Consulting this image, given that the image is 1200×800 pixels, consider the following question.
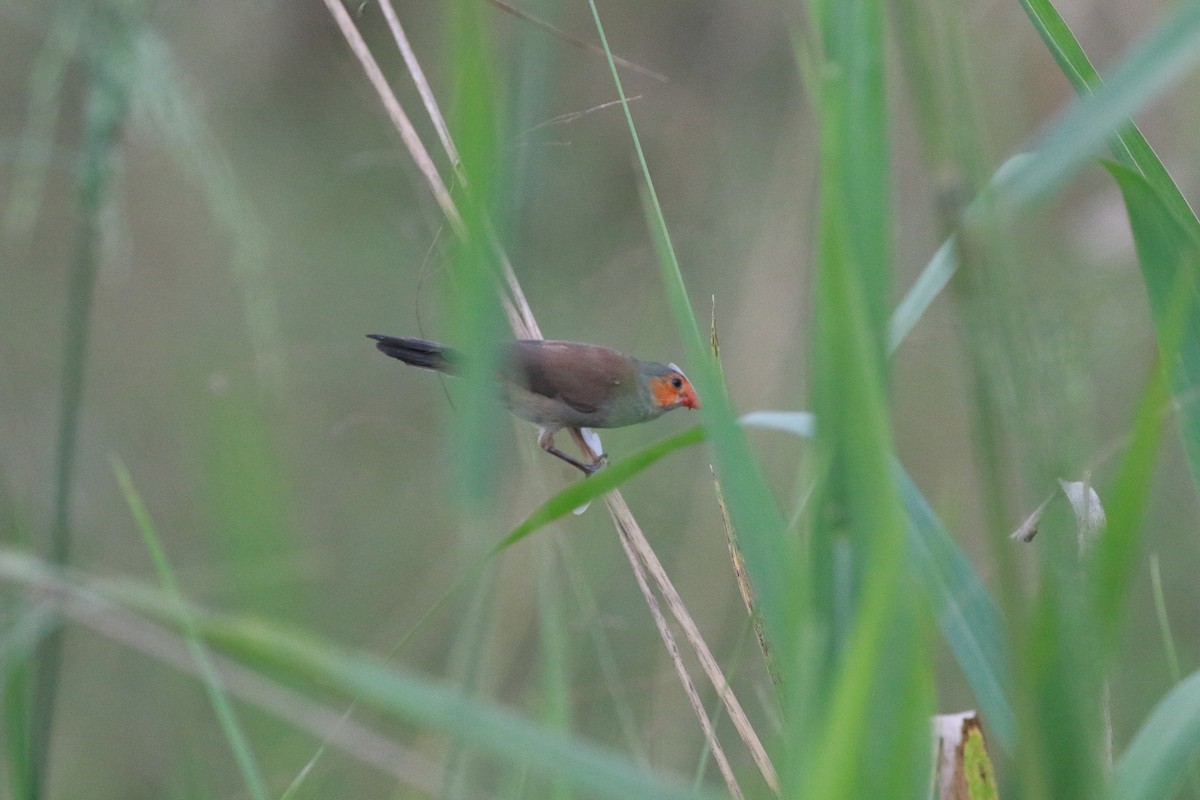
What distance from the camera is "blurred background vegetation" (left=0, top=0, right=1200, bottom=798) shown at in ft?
8.15

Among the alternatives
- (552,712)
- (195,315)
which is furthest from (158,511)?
(552,712)

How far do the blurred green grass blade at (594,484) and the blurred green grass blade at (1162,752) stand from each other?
441 millimetres

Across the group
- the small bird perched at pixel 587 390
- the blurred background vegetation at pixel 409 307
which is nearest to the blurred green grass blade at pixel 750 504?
the blurred background vegetation at pixel 409 307

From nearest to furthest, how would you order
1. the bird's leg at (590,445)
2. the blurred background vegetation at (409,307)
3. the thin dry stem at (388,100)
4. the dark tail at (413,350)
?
the thin dry stem at (388,100) → the dark tail at (413,350) → the blurred background vegetation at (409,307) → the bird's leg at (590,445)

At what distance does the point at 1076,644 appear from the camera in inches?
31.3

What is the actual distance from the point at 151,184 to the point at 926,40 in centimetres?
500

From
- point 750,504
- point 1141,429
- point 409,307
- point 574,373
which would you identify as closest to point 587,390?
point 574,373

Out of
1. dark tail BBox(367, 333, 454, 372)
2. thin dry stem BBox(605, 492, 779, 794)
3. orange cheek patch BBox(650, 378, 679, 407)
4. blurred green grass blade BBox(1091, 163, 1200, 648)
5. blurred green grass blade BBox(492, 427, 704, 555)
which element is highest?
blurred green grass blade BBox(1091, 163, 1200, 648)

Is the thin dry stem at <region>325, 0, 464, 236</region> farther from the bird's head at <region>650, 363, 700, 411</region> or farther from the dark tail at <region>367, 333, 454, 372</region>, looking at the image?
the bird's head at <region>650, 363, 700, 411</region>

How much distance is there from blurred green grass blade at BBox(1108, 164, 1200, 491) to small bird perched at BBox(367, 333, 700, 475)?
120 centimetres

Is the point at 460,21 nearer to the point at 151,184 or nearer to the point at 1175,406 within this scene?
the point at 1175,406

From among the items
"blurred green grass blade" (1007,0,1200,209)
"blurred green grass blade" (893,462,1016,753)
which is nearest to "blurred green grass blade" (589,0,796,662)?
"blurred green grass blade" (893,462,1016,753)

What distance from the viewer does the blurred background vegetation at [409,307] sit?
2.48 meters

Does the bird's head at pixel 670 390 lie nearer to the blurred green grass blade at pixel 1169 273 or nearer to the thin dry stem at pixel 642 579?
the thin dry stem at pixel 642 579
